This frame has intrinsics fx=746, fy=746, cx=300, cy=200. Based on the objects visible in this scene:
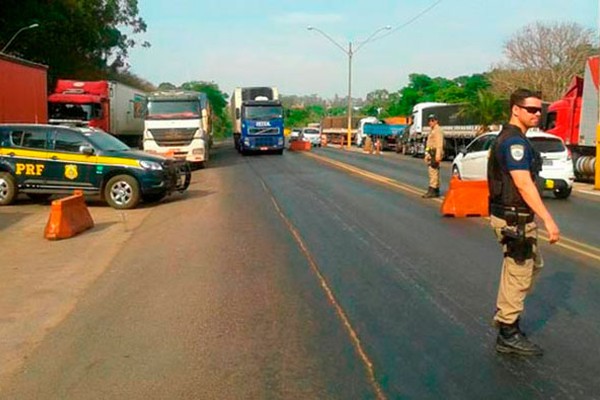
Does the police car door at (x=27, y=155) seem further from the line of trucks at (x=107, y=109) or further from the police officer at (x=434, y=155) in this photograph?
the police officer at (x=434, y=155)

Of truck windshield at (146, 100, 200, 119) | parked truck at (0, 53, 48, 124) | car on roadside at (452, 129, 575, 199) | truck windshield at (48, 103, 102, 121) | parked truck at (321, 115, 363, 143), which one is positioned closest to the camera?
car on roadside at (452, 129, 575, 199)

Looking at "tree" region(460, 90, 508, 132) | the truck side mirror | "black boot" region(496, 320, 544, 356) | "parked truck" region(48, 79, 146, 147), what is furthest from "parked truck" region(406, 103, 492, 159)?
"black boot" region(496, 320, 544, 356)

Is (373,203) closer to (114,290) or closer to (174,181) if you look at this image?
(174,181)

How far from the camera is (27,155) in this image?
15.7 metres

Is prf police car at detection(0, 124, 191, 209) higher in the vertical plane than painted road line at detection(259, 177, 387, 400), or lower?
higher

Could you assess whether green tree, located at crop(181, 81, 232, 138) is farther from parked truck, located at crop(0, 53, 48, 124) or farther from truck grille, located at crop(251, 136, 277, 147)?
parked truck, located at crop(0, 53, 48, 124)

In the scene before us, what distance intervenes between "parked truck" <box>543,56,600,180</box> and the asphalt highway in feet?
41.1

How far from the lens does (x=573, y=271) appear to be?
846 centimetres

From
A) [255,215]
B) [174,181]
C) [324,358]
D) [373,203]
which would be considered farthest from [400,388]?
[174,181]

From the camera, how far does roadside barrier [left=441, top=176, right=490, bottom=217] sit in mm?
13609

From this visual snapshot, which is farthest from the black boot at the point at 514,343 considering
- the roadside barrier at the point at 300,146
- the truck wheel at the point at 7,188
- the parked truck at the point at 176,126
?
the roadside barrier at the point at 300,146

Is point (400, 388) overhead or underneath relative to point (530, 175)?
underneath

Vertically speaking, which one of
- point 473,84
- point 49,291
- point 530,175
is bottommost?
point 49,291

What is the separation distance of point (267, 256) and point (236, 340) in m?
3.67
